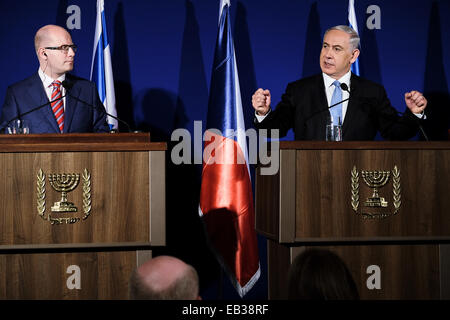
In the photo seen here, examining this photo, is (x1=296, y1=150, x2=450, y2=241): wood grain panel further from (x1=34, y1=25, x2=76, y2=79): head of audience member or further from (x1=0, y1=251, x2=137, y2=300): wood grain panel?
(x1=34, y1=25, x2=76, y2=79): head of audience member

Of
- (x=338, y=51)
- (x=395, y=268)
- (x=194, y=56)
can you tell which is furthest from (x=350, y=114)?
(x=194, y=56)

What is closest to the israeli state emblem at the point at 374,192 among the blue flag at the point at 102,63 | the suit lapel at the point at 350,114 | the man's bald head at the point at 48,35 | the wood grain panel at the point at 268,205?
the wood grain panel at the point at 268,205

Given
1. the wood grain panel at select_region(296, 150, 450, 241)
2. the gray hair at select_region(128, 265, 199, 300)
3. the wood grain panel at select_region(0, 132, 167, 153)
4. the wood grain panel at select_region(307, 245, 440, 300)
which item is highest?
the wood grain panel at select_region(0, 132, 167, 153)

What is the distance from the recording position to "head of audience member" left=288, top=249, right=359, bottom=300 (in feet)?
4.70

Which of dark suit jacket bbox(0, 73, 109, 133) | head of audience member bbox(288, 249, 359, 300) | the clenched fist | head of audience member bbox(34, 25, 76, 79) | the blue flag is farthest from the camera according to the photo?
Result: the blue flag

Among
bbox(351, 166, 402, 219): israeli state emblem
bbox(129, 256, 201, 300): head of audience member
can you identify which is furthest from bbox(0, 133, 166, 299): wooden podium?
bbox(129, 256, 201, 300): head of audience member

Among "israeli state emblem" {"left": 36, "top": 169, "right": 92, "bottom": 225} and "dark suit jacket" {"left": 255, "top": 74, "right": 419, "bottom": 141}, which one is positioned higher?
"dark suit jacket" {"left": 255, "top": 74, "right": 419, "bottom": 141}

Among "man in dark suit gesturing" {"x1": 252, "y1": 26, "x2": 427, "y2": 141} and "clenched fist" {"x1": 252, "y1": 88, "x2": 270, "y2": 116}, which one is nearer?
"clenched fist" {"x1": 252, "y1": 88, "x2": 270, "y2": 116}

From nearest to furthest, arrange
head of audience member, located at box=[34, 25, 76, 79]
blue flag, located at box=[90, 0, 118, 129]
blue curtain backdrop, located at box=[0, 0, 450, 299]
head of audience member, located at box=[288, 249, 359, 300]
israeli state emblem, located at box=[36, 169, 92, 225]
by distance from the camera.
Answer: head of audience member, located at box=[288, 249, 359, 300] < israeli state emblem, located at box=[36, 169, 92, 225] < head of audience member, located at box=[34, 25, 76, 79] < blue flag, located at box=[90, 0, 118, 129] < blue curtain backdrop, located at box=[0, 0, 450, 299]

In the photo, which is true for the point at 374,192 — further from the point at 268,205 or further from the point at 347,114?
the point at 347,114

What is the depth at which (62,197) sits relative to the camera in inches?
109

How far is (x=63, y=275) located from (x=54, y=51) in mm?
1675

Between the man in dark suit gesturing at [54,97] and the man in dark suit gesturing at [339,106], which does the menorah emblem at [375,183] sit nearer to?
the man in dark suit gesturing at [339,106]

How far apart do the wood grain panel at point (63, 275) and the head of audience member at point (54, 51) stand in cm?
150
